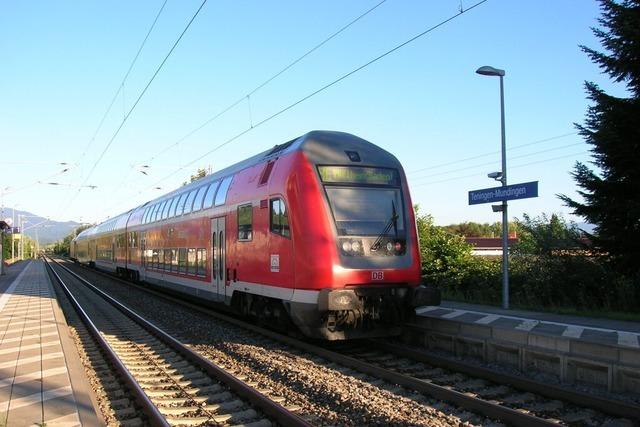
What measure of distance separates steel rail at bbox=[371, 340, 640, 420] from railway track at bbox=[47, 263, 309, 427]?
2.80m

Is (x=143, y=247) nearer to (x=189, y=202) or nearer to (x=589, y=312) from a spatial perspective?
(x=189, y=202)

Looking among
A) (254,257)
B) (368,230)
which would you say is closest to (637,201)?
(368,230)

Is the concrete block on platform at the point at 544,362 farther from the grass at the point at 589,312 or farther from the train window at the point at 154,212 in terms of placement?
the train window at the point at 154,212

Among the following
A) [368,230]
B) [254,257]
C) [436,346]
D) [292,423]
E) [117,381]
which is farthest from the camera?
[254,257]

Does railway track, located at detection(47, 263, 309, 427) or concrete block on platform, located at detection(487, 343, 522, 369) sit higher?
concrete block on platform, located at detection(487, 343, 522, 369)

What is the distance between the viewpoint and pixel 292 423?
552cm

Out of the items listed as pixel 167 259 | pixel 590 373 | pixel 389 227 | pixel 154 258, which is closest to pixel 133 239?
pixel 154 258

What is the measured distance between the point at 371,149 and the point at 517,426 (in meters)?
5.90

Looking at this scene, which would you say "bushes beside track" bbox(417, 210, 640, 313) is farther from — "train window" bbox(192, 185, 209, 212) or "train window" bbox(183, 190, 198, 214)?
"train window" bbox(183, 190, 198, 214)

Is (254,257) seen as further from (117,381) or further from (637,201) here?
(637,201)

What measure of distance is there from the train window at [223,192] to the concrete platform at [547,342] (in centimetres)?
512

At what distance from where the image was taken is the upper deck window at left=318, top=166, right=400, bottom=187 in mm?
9445

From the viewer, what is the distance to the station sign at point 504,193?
38.0ft

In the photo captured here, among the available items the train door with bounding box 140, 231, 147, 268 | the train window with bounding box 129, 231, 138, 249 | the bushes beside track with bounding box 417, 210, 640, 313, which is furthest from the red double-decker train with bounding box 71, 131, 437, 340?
the train window with bounding box 129, 231, 138, 249
